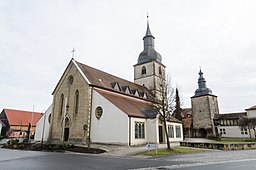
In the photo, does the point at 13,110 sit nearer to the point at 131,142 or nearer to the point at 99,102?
the point at 99,102

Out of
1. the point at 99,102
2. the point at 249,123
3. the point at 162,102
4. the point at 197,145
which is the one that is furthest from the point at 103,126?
the point at 249,123

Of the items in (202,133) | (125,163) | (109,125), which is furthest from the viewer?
(202,133)

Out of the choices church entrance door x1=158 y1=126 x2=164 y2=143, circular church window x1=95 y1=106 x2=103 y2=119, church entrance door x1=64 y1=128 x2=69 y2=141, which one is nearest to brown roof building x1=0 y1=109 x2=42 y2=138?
church entrance door x1=64 y1=128 x2=69 y2=141

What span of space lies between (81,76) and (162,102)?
493 inches

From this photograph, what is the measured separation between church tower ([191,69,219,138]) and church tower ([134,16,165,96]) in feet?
60.6

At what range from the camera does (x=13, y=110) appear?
54969mm

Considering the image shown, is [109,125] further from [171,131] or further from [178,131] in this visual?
[178,131]

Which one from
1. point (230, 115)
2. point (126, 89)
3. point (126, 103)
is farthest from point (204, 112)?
point (126, 103)

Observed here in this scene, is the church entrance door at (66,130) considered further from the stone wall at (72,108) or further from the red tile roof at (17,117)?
the red tile roof at (17,117)

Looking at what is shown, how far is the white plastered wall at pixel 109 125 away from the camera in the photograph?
2283 centimetres

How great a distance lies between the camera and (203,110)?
179ft

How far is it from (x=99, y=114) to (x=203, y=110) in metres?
38.9

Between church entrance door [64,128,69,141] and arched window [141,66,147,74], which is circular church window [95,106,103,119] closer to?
church entrance door [64,128,69,141]

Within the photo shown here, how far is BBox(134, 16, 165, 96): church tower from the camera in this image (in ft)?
138
